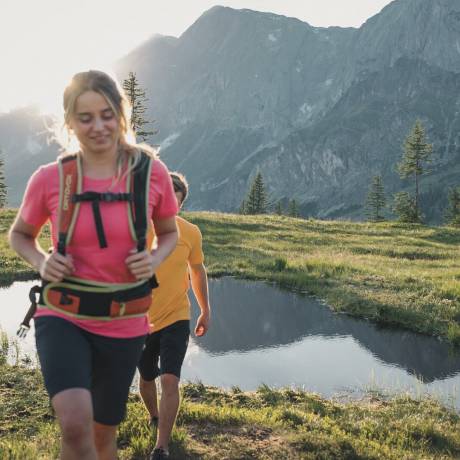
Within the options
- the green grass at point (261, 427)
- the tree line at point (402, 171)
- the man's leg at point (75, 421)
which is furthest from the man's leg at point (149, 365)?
the tree line at point (402, 171)

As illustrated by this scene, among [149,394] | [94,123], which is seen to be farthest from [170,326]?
[94,123]

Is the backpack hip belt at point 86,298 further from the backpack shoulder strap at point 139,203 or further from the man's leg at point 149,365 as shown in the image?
the man's leg at point 149,365

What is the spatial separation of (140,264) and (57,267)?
1.67 feet

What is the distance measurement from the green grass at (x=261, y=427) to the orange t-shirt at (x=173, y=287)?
4.55ft

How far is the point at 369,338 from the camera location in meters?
13.4

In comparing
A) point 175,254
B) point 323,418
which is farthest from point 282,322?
point 175,254

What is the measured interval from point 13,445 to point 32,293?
2.82 meters

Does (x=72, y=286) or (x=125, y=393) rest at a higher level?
(x=72, y=286)

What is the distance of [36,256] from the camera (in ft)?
11.3

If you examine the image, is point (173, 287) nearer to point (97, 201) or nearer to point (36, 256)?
point (36, 256)

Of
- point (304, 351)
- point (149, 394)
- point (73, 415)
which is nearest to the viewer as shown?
point (73, 415)

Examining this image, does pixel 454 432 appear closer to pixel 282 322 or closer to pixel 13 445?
pixel 13 445

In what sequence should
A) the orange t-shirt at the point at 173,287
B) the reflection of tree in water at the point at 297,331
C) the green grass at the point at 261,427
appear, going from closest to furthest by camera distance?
the orange t-shirt at the point at 173,287
the green grass at the point at 261,427
the reflection of tree in water at the point at 297,331

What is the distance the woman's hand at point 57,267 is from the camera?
320cm
